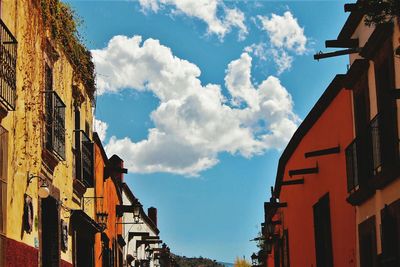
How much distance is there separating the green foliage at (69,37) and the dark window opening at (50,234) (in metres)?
2.94

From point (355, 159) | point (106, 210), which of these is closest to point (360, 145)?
point (355, 159)

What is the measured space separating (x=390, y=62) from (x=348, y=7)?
108 centimetres

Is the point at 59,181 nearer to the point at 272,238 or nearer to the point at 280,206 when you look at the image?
the point at 280,206

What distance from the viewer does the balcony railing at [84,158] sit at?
16.7 meters

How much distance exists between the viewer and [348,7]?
12617 mm

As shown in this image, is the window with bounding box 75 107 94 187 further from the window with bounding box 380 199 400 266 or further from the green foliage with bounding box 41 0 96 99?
the window with bounding box 380 199 400 266

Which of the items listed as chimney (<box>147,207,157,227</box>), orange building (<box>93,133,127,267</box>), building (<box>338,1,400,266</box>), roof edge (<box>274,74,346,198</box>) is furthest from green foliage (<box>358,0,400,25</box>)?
chimney (<box>147,207,157,227</box>)

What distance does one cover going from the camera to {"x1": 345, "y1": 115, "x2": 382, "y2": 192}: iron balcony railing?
1282cm

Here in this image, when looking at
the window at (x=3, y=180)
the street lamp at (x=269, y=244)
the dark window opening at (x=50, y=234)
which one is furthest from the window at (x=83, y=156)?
the street lamp at (x=269, y=244)

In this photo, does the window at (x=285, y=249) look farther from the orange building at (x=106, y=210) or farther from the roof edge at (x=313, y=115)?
the orange building at (x=106, y=210)

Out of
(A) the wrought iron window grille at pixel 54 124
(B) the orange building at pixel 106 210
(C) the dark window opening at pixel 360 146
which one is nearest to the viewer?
(A) the wrought iron window grille at pixel 54 124

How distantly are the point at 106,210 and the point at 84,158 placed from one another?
5725mm

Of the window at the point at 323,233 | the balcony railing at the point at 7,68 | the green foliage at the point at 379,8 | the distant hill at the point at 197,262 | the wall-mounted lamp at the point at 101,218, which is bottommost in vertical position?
the window at the point at 323,233

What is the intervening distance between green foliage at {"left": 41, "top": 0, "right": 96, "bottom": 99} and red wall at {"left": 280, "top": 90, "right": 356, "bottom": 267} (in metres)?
5.25
